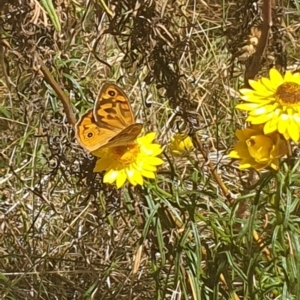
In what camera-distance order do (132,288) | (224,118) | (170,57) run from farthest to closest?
1. (224,118)
2. (132,288)
3. (170,57)

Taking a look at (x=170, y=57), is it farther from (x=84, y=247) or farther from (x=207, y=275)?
(x=84, y=247)

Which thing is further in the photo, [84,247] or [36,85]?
[84,247]

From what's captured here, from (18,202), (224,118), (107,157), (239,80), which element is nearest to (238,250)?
(107,157)

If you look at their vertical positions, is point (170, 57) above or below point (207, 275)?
above

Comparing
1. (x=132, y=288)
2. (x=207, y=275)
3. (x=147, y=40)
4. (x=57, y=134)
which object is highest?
(x=147, y=40)

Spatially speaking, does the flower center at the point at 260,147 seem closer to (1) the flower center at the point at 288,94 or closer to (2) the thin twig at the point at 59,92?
(1) the flower center at the point at 288,94

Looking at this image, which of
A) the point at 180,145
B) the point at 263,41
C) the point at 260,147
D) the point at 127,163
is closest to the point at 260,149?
the point at 260,147

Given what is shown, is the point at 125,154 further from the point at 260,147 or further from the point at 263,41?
the point at 263,41

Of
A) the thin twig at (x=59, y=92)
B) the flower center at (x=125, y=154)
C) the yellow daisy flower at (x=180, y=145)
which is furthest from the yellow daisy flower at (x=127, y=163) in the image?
the yellow daisy flower at (x=180, y=145)
